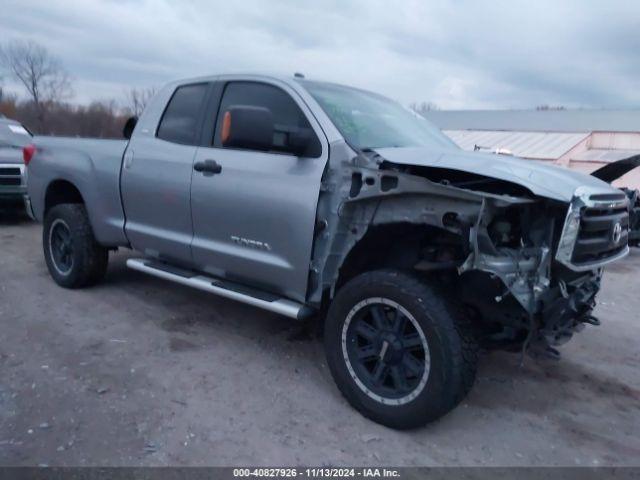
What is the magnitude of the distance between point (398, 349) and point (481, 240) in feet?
2.60

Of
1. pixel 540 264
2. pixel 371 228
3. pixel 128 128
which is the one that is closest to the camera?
pixel 540 264

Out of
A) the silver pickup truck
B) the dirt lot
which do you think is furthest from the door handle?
the dirt lot

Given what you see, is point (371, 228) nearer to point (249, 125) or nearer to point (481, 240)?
point (481, 240)

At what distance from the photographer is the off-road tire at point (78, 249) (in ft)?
16.8

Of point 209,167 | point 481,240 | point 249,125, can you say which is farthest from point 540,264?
point 209,167

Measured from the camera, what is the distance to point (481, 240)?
2822 mm

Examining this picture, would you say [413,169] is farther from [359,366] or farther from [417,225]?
[359,366]

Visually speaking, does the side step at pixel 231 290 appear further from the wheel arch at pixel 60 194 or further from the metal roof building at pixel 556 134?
the metal roof building at pixel 556 134

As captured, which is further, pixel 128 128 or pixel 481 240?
pixel 128 128

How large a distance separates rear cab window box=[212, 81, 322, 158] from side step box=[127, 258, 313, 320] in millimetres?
999

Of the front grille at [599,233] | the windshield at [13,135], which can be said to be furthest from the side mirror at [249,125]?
the windshield at [13,135]

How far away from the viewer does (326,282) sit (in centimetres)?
346

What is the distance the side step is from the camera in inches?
141

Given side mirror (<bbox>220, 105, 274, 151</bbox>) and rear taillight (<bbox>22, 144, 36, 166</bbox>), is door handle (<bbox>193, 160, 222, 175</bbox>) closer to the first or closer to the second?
side mirror (<bbox>220, 105, 274, 151</bbox>)
